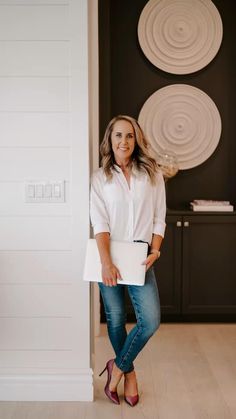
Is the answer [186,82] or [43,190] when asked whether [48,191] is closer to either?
[43,190]

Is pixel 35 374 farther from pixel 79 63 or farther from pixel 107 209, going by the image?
pixel 79 63

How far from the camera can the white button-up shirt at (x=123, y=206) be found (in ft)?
9.03

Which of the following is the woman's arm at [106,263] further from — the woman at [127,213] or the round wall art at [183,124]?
the round wall art at [183,124]

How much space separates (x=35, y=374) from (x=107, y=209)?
38.6 inches

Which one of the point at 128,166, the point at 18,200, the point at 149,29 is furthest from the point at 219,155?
the point at 18,200

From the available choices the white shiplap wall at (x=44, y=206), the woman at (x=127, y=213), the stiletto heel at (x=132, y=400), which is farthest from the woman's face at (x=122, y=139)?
the stiletto heel at (x=132, y=400)

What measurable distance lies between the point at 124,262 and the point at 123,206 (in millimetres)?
278

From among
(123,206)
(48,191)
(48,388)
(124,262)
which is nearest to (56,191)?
(48,191)

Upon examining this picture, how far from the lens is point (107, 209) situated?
9.16 ft

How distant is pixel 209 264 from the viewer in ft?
14.2

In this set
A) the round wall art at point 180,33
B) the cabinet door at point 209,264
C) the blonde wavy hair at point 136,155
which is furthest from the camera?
the round wall art at point 180,33

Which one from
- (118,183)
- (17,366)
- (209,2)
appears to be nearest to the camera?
(118,183)

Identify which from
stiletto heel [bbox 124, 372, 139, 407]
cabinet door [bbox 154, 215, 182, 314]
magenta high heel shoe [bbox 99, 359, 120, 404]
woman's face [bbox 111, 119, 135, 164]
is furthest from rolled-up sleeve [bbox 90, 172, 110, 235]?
cabinet door [bbox 154, 215, 182, 314]

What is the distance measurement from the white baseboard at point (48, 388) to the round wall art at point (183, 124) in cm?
223
